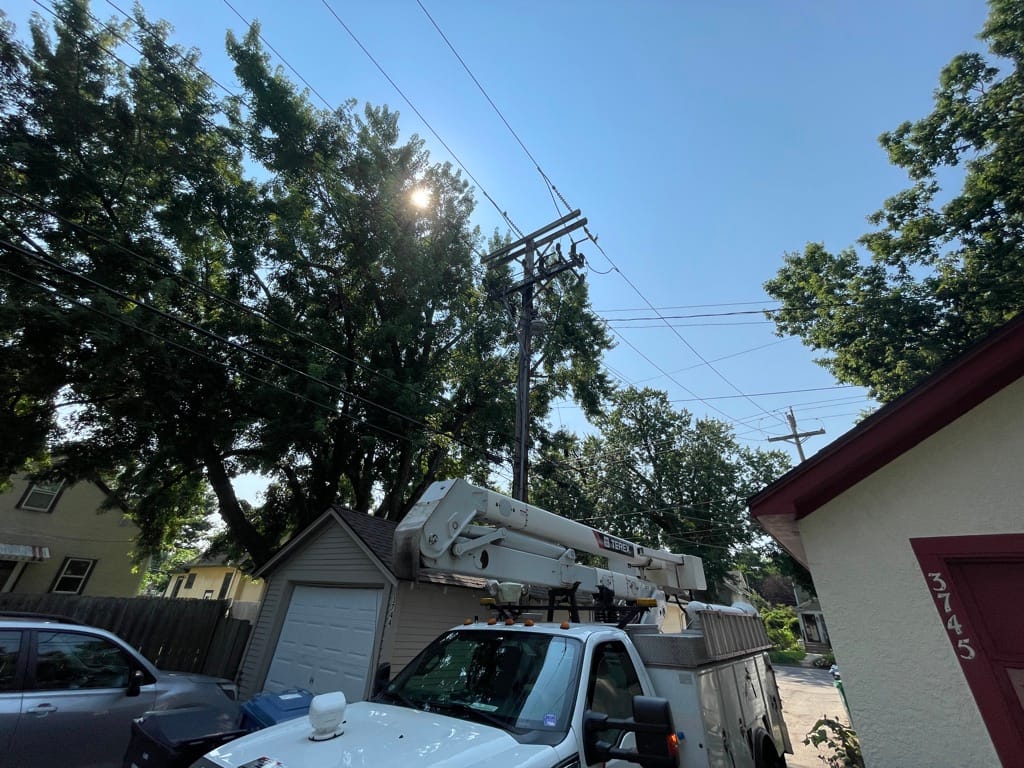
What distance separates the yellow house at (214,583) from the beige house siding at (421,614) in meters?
20.0

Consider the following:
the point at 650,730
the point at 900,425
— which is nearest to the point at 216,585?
the point at 650,730

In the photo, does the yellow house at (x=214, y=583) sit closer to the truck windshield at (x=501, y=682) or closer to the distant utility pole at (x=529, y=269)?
the distant utility pole at (x=529, y=269)

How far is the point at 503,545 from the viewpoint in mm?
4414

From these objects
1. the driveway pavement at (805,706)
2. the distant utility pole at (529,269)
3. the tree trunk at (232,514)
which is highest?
the distant utility pole at (529,269)

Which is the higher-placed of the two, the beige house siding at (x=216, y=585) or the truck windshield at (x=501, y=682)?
the beige house siding at (x=216, y=585)

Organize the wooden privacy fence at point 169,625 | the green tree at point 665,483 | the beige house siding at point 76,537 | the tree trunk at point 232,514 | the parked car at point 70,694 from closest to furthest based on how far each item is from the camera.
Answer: the parked car at point 70,694 < the wooden privacy fence at point 169,625 < the tree trunk at point 232,514 < the beige house siding at point 76,537 < the green tree at point 665,483

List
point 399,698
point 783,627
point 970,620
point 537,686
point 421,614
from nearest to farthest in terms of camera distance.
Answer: point 537,686
point 970,620
point 399,698
point 421,614
point 783,627

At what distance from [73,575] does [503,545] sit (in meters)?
21.3

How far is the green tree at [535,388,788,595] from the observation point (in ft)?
75.3

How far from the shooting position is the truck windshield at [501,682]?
253 centimetres

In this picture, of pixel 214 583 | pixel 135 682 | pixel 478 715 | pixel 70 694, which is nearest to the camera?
pixel 478 715

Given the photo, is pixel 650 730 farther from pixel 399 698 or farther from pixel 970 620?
pixel 970 620

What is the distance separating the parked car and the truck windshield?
1791 mm

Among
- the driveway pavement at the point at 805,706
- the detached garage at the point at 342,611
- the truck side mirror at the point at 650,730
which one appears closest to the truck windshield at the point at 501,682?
the truck side mirror at the point at 650,730
